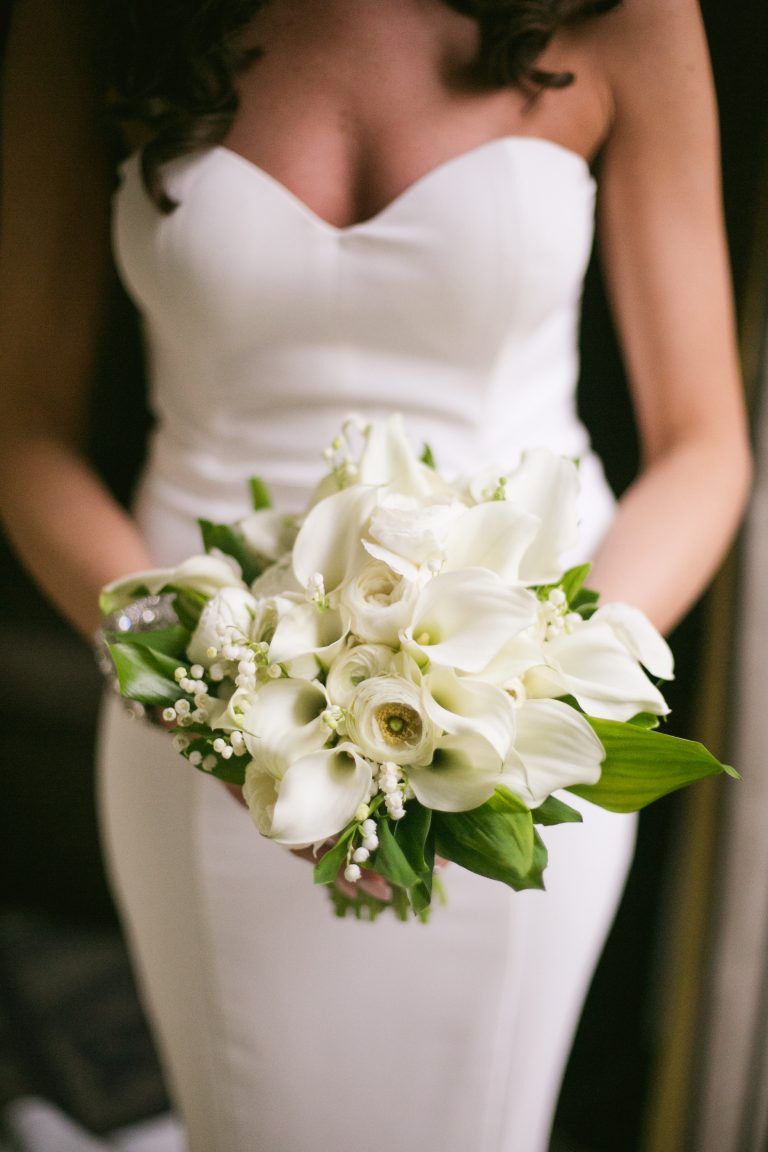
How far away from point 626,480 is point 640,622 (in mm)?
539

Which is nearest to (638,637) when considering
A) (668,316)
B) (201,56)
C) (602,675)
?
(602,675)

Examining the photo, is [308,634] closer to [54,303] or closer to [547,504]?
[547,504]

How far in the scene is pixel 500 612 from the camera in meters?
0.53

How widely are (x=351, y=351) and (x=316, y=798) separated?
0.45m

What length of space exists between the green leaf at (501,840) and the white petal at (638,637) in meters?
0.13

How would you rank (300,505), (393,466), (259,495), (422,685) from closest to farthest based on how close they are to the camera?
(422,685)
(393,466)
(259,495)
(300,505)

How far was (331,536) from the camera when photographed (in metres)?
0.59

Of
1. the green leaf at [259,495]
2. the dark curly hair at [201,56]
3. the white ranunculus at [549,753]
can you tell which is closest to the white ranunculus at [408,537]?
the white ranunculus at [549,753]

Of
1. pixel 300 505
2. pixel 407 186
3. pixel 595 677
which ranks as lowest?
pixel 300 505

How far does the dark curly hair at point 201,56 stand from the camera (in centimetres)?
76

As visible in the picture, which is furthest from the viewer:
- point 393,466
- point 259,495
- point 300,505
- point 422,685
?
point 300,505

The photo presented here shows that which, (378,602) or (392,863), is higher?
(378,602)

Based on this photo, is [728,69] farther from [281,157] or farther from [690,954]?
[690,954]

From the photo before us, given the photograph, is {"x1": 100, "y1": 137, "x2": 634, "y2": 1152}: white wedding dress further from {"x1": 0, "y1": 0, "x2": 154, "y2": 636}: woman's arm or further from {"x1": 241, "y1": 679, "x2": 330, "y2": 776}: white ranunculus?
{"x1": 241, "y1": 679, "x2": 330, "y2": 776}: white ranunculus
